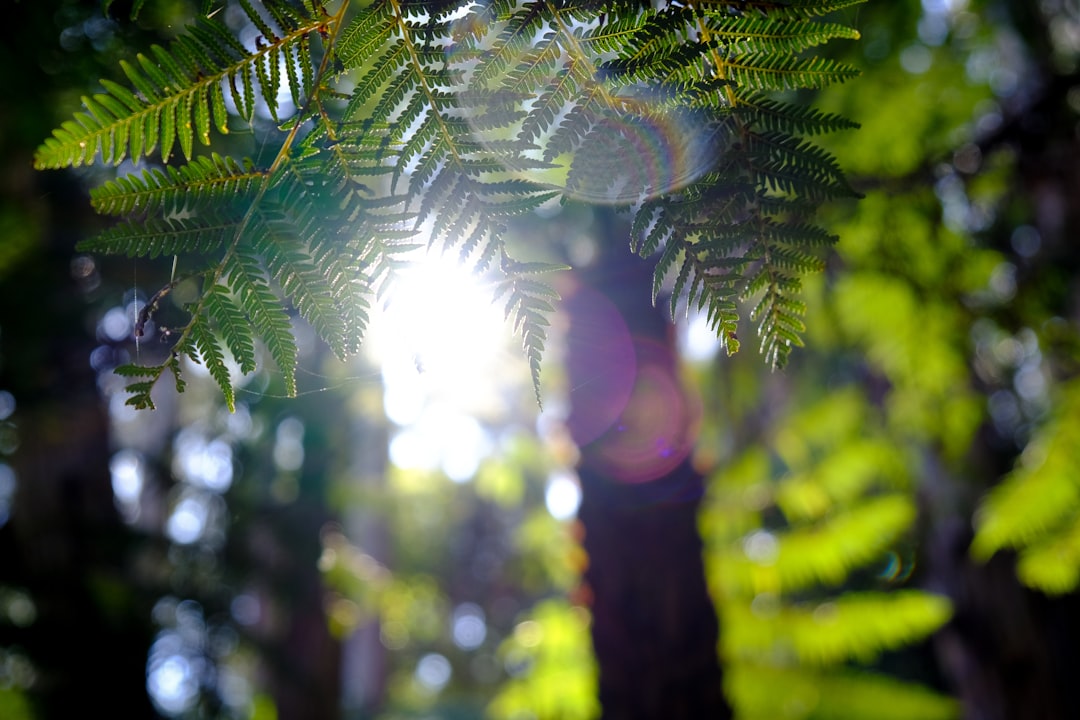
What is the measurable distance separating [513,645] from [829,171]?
401 cm

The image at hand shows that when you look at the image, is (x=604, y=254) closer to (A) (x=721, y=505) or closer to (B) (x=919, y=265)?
(B) (x=919, y=265)

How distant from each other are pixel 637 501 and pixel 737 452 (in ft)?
7.79

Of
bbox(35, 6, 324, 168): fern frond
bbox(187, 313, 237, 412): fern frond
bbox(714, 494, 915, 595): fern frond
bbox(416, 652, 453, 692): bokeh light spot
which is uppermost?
bbox(35, 6, 324, 168): fern frond

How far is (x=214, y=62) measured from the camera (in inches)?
25.0

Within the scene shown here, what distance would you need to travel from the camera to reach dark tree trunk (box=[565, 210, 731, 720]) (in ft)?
8.05

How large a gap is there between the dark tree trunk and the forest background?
48 millimetres

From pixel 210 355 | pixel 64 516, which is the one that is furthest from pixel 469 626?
pixel 210 355

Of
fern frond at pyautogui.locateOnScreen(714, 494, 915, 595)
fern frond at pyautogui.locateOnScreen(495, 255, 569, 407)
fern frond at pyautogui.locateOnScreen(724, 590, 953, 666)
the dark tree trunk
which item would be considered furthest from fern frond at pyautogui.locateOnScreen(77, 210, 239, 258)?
fern frond at pyautogui.locateOnScreen(724, 590, 953, 666)

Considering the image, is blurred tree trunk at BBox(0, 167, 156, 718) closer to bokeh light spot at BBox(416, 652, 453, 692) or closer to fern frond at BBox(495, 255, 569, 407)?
fern frond at BBox(495, 255, 569, 407)

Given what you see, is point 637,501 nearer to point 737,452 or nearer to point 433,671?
point 737,452

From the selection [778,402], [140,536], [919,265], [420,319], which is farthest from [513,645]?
[778,402]

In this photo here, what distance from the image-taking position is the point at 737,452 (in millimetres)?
4781

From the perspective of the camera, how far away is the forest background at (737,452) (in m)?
2.31

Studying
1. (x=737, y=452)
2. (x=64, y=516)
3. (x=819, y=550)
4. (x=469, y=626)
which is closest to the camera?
(x=819, y=550)
